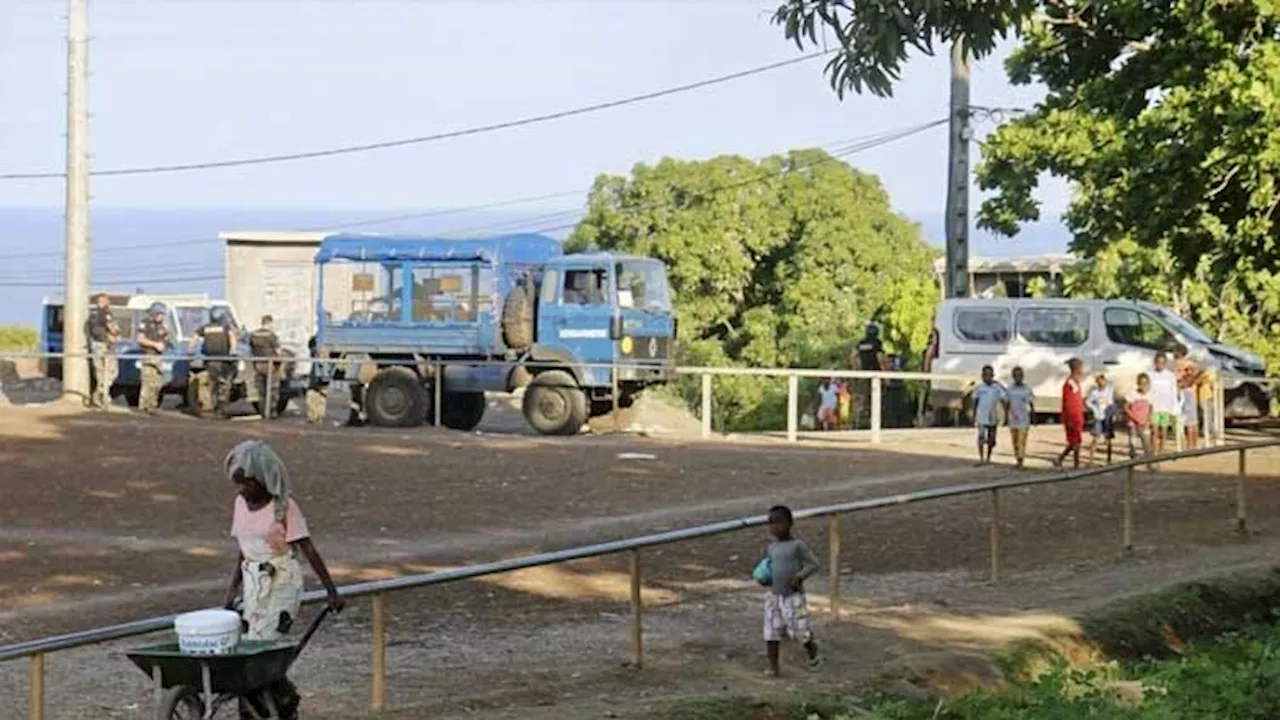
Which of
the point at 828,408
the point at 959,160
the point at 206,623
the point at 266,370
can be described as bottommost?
the point at 206,623

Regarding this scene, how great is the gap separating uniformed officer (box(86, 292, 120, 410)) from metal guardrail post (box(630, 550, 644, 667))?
2025cm

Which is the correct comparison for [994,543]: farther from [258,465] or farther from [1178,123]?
[258,465]

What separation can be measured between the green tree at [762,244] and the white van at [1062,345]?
12429 millimetres

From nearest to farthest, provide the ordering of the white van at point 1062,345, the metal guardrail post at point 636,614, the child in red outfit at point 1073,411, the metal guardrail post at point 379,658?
the metal guardrail post at point 379,658 → the metal guardrail post at point 636,614 → the child in red outfit at point 1073,411 → the white van at point 1062,345

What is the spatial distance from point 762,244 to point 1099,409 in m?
22.1

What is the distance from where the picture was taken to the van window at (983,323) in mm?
31906

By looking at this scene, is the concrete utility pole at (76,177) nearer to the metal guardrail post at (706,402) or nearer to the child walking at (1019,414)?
the metal guardrail post at (706,402)

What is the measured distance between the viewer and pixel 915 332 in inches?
1535

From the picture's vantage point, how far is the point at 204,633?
8891 mm

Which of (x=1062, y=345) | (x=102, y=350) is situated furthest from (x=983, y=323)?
(x=102, y=350)

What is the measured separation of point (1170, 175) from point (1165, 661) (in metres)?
5.91

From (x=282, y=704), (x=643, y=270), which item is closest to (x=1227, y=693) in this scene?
(x=282, y=704)

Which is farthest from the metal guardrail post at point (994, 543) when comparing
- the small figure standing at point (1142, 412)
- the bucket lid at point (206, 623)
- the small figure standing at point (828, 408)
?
the small figure standing at point (828, 408)

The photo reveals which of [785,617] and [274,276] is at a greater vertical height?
[274,276]
